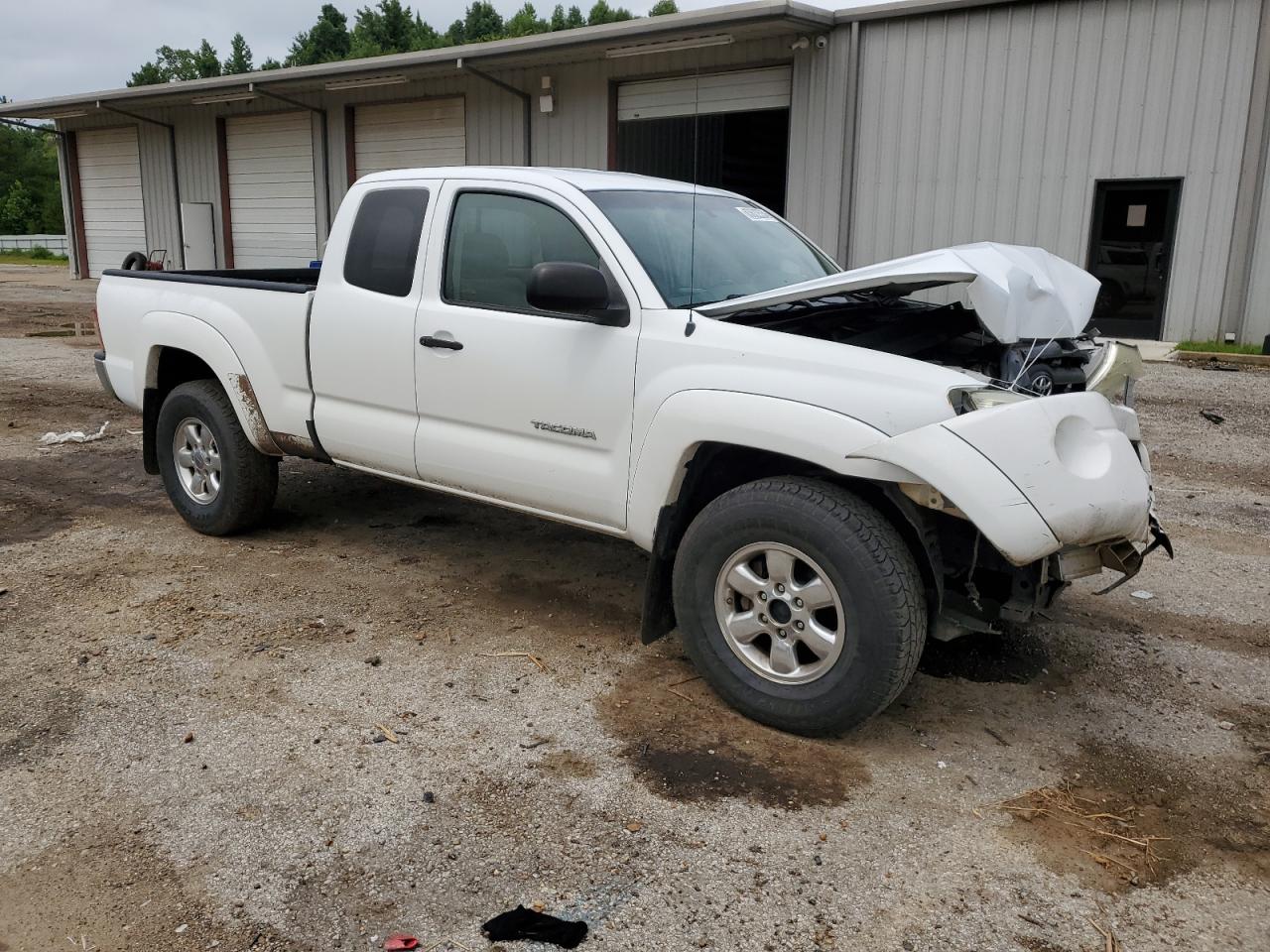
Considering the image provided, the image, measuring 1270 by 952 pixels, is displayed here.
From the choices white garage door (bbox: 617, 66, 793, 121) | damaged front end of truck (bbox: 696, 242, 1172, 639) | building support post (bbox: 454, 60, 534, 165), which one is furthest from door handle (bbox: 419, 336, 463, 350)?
building support post (bbox: 454, 60, 534, 165)

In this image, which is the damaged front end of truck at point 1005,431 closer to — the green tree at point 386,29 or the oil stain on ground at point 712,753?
the oil stain on ground at point 712,753

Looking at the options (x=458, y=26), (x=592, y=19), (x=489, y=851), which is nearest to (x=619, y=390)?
(x=489, y=851)

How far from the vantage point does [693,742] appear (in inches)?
147

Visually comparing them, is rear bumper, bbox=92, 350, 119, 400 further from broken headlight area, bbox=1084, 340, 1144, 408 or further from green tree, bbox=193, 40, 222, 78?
green tree, bbox=193, 40, 222, 78

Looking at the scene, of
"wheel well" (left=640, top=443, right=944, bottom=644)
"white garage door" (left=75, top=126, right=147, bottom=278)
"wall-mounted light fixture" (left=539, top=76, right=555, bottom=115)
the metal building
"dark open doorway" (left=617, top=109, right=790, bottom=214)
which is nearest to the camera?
"wheel well" (left=640, top=443, right=944, bottom=644)

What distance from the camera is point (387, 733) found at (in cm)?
381

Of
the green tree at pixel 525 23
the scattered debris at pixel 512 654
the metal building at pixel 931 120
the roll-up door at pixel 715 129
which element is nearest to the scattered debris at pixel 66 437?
the scattered debris at pixel 512 654

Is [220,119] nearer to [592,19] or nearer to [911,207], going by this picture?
[911,207]

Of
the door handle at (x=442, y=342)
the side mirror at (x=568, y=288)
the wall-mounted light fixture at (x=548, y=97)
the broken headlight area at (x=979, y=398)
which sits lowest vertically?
the broken headlight area at (x=979, y=398)

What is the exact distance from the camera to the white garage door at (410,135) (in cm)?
2061

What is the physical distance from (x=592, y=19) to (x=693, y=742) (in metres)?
77.9

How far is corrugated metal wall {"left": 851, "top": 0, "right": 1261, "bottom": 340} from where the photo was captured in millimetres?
13242

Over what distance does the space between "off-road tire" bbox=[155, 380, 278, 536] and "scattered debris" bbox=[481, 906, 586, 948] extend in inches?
146

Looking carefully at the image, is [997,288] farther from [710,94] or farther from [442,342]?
[710,94]
